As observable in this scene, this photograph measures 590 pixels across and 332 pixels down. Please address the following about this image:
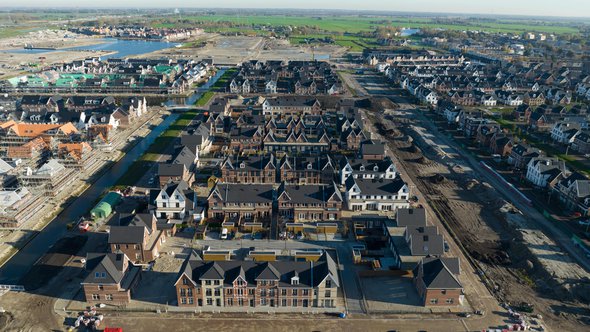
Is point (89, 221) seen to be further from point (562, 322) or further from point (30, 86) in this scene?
point (30, 86)

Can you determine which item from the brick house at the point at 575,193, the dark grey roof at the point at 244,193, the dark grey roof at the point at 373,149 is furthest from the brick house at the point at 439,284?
the dark grey roof at the point at 373,149

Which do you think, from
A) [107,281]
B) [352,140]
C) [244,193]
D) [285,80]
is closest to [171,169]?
[244,193]

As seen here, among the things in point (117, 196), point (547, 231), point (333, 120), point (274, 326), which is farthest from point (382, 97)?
point (274, 326)

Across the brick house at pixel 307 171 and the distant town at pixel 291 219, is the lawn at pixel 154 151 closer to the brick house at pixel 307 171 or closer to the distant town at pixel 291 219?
the distant town at pixel 291 219

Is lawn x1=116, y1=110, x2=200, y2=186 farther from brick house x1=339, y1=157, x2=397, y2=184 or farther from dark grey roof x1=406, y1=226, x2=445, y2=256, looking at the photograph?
dark grey roof x1=406, y1=226, x2=445, y2=256

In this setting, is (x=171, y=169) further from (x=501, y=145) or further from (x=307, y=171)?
(x=501, y=145)

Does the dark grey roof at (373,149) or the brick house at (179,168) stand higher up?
the dark grey roof at (373,149)
